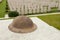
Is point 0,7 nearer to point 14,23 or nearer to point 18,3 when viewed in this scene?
point 18,3

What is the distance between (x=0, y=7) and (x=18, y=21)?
66 cm

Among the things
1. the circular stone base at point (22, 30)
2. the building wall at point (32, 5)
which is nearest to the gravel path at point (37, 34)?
the circular stone base at point (22, 30)

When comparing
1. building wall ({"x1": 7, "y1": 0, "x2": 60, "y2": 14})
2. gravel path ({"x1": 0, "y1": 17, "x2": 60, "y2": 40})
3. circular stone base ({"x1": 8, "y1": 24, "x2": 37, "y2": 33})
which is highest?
building wall ({"x1": 7, "y1": 0, "x2": 60, "y2": 14})

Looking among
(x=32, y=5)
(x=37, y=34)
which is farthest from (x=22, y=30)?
(x=32, y=5)

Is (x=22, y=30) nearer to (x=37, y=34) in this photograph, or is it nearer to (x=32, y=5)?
(x=37, y=34)

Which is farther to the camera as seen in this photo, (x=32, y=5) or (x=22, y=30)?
(x=32, y=5)

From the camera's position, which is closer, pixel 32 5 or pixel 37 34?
pixel 37 34

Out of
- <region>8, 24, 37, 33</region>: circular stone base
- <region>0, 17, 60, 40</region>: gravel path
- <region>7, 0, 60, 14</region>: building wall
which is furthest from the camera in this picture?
<region>7, 0, 60, 14</region>: building wall

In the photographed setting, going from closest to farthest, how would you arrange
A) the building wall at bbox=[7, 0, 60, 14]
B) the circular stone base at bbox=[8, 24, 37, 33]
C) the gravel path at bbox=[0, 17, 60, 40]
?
the gravel path at bbox=[0, 17, 60, 40] < the circular stone base at bbox=[8, 24, 37, 33] < the building wall at bbox=[7, 0, 60, 14]

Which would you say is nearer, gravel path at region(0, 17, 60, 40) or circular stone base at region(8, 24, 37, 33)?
gravel path at region(0, 17, 60, 40)

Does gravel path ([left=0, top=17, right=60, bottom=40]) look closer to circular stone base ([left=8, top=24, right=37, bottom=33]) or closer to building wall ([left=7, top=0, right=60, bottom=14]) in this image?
circular stone base ([left=8, top=24, right=37, bottom=33])

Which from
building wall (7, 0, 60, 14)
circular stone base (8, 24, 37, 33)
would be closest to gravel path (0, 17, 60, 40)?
circular stone base (8, 24, 37, 33)

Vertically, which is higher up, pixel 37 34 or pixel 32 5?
pixel 32 5

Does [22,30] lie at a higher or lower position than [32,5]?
lower
